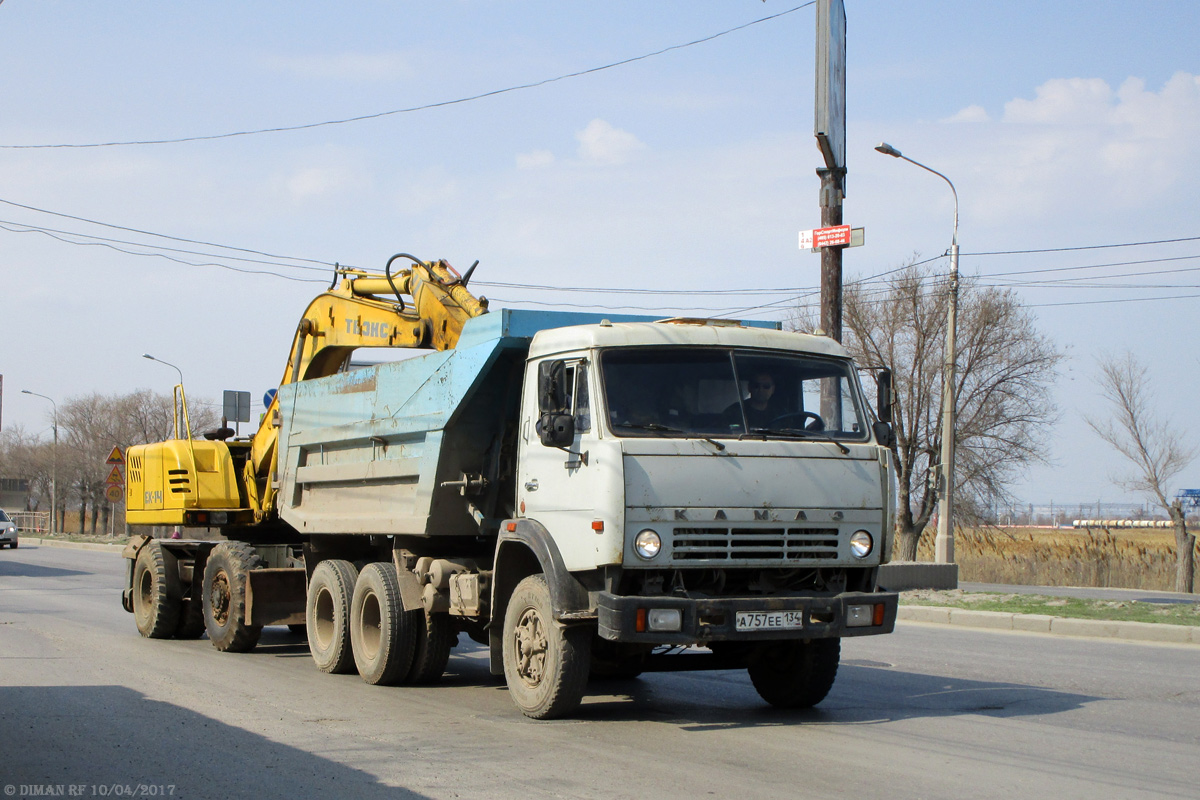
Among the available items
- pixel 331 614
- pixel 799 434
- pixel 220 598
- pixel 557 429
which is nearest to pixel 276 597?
pixel 220 598

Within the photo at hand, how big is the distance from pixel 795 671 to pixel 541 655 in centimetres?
195

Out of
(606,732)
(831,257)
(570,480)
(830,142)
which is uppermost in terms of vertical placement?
(830,142)

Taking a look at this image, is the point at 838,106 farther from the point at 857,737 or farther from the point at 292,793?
the point at 292,793

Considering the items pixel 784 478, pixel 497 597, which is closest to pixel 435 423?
pixel 497 597

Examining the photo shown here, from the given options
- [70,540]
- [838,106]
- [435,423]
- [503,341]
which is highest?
[838,106]

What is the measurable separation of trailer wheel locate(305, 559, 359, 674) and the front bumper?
3.85 metres

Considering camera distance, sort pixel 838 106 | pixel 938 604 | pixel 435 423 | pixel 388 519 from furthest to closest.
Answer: pixel 938 604, pixel 838 106, pixel 388 519, pixel 435 423

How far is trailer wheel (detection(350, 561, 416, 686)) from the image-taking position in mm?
9484

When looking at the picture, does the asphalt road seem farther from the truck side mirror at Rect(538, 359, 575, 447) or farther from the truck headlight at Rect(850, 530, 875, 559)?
the truck side mirror at Rect(538, 359, 575, 447)

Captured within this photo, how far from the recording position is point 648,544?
714 centimetres

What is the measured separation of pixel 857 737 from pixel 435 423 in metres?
3.85

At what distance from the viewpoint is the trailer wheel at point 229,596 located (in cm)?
1166

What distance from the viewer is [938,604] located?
17141 millimetres

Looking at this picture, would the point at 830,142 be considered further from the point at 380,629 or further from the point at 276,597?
the point at 380,629
